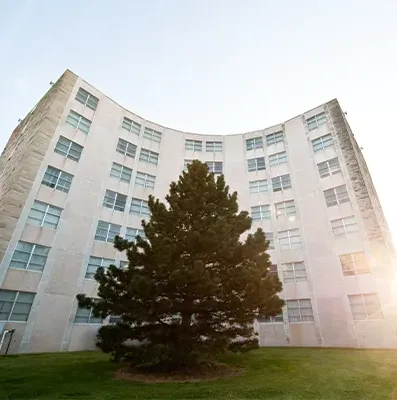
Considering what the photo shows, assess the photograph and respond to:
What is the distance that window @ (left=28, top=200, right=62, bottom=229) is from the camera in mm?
21578

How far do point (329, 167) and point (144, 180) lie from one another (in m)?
19.5

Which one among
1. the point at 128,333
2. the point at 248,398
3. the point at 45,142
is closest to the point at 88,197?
the point at 45,142

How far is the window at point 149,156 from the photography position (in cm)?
3084

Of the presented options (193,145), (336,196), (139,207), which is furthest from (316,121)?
(139,207)

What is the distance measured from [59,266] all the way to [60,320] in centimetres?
399

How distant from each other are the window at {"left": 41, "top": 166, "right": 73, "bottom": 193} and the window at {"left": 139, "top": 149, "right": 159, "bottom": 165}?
27.9ft

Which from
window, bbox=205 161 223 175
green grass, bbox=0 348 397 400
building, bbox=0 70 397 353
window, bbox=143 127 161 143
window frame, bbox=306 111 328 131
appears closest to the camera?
green grass, bbox=0 348 397 400

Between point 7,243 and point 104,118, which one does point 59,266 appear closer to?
point 7,243

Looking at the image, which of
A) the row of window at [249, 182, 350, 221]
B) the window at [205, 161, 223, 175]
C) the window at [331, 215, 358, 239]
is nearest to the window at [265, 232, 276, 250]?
the row of window at [249, 182, 350, 221]

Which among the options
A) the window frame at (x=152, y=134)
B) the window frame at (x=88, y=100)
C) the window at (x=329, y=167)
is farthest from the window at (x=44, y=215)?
the window at (x=329, y=167)

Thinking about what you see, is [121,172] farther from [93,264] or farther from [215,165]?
[215,165]

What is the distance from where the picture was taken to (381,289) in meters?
21.4

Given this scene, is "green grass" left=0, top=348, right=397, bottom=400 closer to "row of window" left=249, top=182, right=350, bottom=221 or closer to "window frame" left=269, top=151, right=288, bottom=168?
"row of window" left=249, top=182, right=350, bottom=221

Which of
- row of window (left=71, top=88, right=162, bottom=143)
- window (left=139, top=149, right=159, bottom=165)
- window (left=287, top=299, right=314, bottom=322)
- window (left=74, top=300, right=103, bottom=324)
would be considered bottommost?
window (left=74, top=300, right=103, bottom=324)
